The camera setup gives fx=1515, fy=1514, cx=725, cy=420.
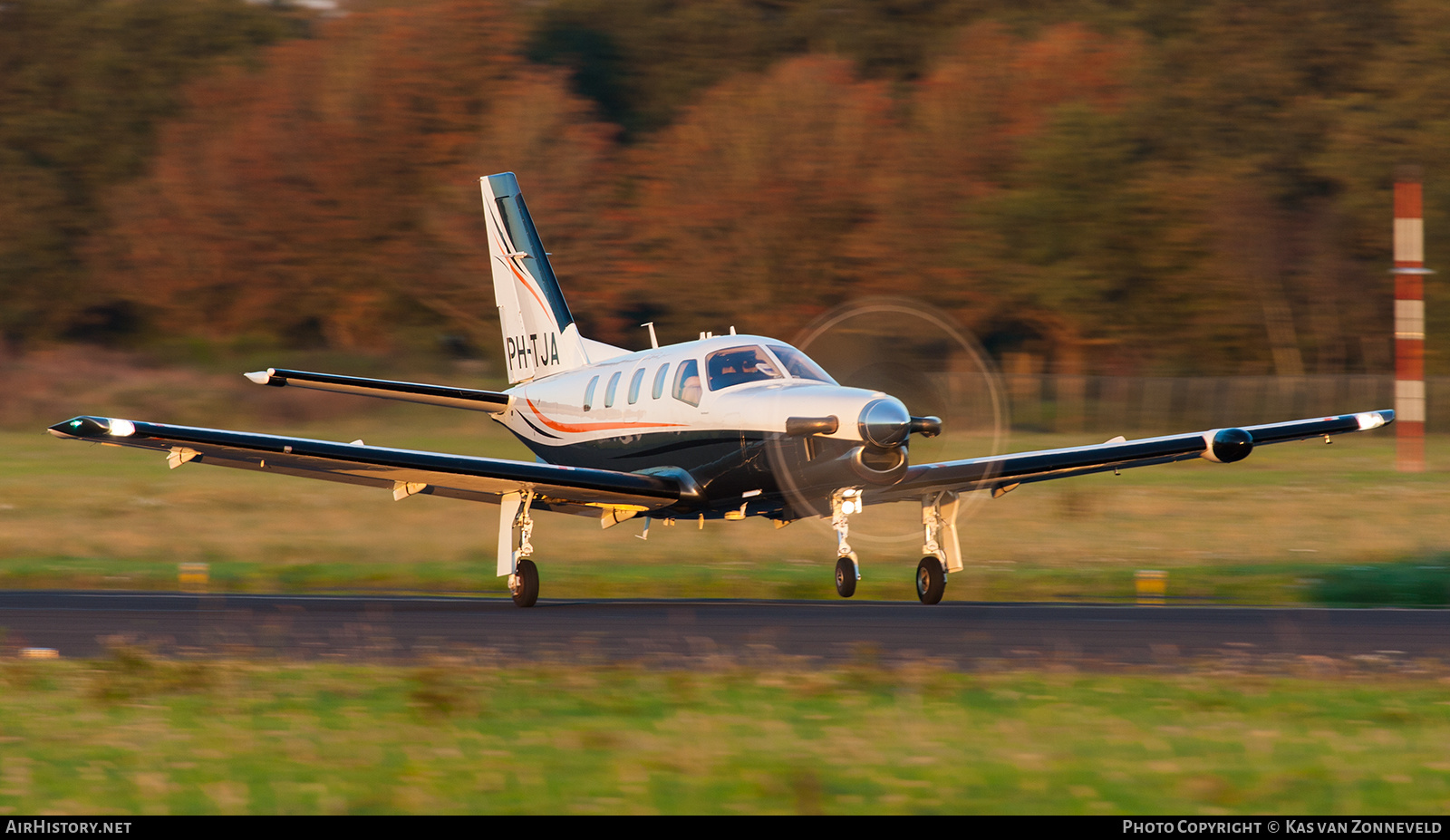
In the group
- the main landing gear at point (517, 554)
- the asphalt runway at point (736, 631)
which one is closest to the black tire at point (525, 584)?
the main landing gear at point (517, 554)

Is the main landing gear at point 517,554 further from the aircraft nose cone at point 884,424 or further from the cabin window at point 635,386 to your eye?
the aircraft nose cone at point 884,424

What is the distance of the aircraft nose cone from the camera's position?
47.5 feet

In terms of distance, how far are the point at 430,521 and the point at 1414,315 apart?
16860mm

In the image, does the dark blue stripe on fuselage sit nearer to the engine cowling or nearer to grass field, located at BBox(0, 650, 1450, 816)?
the engine cowling

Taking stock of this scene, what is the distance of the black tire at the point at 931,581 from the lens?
636 inches

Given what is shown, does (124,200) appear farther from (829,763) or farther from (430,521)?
(829,763)

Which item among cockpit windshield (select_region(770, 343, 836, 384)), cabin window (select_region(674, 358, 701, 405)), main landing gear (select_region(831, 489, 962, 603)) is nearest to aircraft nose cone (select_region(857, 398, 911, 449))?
main landing gear (select_region(831, 489, 962, 603))

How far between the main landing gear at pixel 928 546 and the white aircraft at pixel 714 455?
0.07ft

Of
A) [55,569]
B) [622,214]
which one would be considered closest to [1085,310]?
[622,214]

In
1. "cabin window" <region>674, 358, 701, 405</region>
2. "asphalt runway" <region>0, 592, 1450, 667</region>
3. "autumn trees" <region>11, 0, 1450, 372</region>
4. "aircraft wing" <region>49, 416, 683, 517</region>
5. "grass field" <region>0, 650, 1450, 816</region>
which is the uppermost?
"autumn trees" <region>11, 0, 1450, 372</region>

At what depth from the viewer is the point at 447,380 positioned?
37531 millimetres

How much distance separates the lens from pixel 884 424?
14.5 metres

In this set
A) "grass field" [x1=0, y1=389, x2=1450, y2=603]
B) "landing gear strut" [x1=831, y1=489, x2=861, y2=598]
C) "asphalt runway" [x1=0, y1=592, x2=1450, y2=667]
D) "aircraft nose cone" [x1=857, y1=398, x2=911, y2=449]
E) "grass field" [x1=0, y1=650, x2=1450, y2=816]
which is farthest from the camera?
"grass field" [x1=0, y1=389, x2=1450, y2=603]

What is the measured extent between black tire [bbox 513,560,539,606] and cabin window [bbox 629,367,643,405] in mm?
2262
